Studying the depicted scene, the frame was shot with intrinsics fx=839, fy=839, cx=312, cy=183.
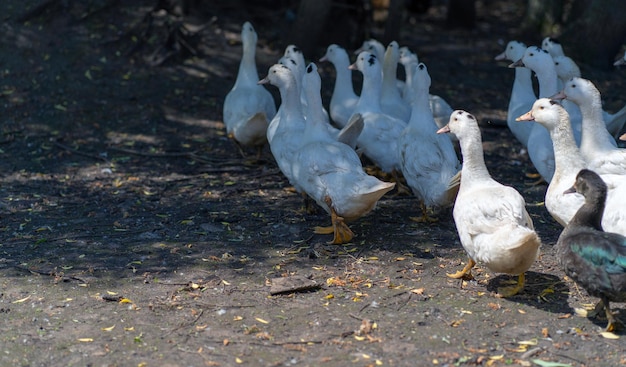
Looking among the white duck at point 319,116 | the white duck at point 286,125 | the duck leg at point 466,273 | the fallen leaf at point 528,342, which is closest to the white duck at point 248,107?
the white duck at point 286,125

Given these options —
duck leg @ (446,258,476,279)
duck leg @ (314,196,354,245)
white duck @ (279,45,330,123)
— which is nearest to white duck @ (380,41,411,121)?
white duck @ (279,45,330,123)

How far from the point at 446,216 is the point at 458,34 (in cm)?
770

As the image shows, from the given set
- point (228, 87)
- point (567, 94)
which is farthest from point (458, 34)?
point (567, 94)

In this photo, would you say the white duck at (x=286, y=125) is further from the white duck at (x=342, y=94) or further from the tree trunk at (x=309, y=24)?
the tree trunk at (x=309, y=24)

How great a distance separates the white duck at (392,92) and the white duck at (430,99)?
0.19 metres

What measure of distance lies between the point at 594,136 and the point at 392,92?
9.40 ft

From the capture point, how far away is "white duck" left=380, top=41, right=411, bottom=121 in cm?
929

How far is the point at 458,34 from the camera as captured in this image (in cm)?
1461

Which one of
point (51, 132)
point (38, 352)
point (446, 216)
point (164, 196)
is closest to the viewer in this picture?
point (38, 352)

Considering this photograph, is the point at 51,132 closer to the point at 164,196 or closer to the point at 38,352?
the point at 164,196

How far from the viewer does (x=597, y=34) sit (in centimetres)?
1224

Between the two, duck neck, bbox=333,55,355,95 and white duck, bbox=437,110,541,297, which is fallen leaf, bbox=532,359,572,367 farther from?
duck neck, bbox=333,55,355,95

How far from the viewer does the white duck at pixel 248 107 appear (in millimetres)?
8805

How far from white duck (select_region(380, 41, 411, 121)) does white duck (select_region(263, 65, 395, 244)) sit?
1.59 m
